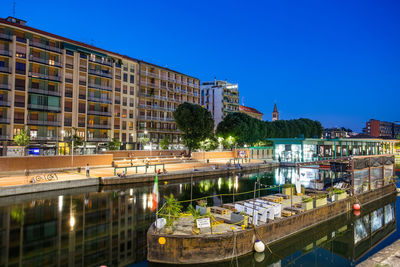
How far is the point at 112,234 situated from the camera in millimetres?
18812

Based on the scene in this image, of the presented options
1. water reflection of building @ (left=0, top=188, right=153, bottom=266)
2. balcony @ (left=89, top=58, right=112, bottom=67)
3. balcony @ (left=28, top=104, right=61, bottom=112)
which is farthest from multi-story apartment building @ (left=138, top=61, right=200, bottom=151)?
water reflection of building @ (left=0, top=188, right=153, bottom=266)

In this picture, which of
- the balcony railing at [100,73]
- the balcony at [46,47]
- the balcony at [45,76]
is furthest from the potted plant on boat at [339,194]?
the balcony at [46,47]

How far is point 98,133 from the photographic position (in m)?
64.9

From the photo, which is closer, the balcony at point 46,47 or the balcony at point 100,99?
the balcony at point 46,47

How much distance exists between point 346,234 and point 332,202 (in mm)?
3028

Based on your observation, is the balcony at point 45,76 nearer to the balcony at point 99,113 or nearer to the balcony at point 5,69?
the balcony at point 5,69

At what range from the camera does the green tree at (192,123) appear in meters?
63.3

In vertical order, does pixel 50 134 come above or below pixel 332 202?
above

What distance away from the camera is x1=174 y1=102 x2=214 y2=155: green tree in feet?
208

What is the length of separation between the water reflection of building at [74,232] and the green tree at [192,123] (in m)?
36.5

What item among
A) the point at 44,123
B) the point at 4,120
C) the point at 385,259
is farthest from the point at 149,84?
the point at 385,259

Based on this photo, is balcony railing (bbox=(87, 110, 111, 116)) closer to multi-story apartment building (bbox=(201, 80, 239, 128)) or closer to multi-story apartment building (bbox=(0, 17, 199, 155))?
multi-story apartment building (bbox=(0, 17, 199, 155))

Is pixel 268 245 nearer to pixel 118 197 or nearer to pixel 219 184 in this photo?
pixel 118 197

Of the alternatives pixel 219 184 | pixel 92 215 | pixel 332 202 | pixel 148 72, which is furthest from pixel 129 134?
pixel 332 202
